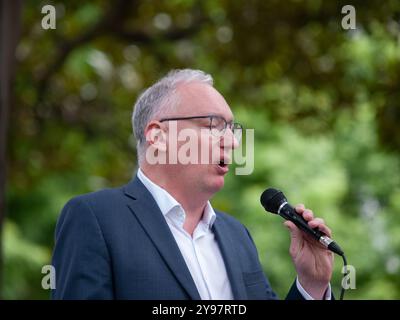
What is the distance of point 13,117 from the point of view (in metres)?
10.3

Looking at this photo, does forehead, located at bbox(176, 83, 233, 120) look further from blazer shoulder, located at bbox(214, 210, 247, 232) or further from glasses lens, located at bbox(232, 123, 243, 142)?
blazer shoulder, located at bbox(214, 210, 247, 232)

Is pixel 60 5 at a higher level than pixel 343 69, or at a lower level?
higher

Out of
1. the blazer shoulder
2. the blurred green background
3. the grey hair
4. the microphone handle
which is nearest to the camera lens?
the microphone handle

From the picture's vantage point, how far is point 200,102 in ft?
9.49

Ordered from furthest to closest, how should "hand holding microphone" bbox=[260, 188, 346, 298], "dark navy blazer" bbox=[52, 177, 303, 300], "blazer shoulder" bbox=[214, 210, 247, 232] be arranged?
"blazer shoulder" bbox=[214, 210, 247, 232] → "hand holding microphone" bbox=[260, 188, 346, 298] → "dark navy blazer" bbox=[52, 177, 303, 300]

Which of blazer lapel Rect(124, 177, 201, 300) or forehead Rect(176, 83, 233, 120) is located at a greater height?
forehead Rect(176, 83, 233, 120)

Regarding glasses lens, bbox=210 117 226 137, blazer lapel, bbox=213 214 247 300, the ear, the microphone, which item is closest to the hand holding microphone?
the microphone

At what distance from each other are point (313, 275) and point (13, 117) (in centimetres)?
789

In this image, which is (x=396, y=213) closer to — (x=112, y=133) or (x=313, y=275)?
(x=112, y=133)

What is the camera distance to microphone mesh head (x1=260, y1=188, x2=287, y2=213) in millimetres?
2951

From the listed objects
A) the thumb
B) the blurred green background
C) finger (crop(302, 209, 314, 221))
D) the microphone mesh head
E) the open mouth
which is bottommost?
the thumb

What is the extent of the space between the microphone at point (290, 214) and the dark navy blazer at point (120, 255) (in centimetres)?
24

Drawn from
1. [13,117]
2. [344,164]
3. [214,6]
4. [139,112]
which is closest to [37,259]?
[13,117]

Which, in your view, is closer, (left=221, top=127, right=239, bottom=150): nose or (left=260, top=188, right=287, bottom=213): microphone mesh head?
(left=221, top=127, right=239, bottom=150): nose
